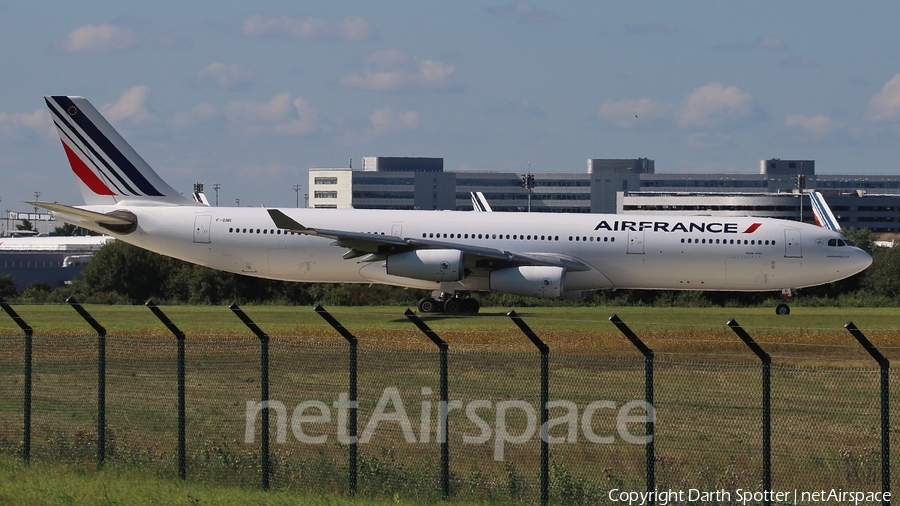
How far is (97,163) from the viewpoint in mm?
38656

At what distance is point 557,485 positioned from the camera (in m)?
13.0

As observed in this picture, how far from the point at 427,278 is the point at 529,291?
9.07 feet

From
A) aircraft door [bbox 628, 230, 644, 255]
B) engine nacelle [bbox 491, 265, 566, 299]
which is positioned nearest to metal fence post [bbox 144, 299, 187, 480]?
engine nacelle [bbox 491, 265, 566, 299]

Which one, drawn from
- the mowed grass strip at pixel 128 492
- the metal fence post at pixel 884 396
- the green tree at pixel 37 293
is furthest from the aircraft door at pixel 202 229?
the metal fence post at pixel 884 396

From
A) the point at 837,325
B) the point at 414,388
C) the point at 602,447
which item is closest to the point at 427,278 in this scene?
the point at 837,325

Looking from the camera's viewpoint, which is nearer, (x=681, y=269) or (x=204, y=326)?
(x=204, y=326)

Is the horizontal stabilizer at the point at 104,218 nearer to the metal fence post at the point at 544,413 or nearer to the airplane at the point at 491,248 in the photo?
→ the airplane at the point at 491,248

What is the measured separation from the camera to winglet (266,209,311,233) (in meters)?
33.6

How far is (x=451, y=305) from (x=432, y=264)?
5.67ft

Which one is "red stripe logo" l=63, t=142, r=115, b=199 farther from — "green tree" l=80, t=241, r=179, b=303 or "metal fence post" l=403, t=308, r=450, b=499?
"metal fence post" l=403, t=308, r=450, b=499

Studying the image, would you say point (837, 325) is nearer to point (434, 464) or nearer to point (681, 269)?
point (681, 269)

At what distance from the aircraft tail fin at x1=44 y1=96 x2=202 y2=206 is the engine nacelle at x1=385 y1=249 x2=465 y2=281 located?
8.61m

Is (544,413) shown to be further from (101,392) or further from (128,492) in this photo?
(101,392)

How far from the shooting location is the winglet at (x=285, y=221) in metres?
33.6
